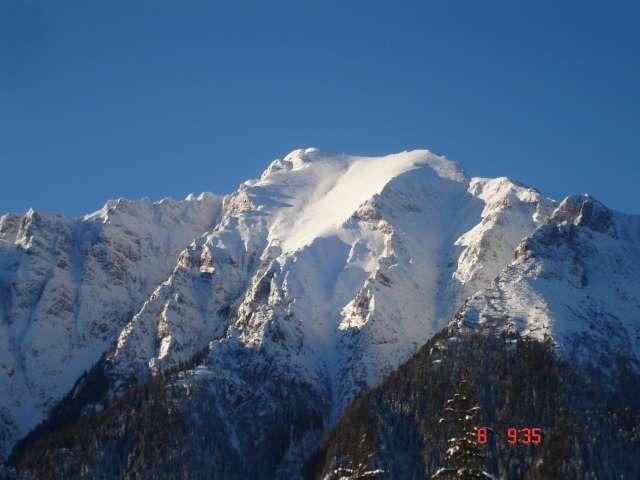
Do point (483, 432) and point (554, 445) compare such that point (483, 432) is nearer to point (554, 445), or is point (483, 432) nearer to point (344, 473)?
point (344, 473)

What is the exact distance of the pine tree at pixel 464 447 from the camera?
227 feet

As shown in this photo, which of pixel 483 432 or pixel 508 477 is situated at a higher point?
pixel 508 477

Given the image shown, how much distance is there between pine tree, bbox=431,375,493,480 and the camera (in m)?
69.3

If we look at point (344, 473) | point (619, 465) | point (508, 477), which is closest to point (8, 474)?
point (508, 477)

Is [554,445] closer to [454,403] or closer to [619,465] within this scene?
[619,465]

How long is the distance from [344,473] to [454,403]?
29.5ft

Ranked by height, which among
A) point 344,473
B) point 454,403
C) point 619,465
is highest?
point 619,465

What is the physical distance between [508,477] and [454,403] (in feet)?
423

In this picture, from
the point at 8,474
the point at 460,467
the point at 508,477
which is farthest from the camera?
the point at 508,477

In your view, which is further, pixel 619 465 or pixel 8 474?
pixel 619 465

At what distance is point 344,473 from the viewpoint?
7175 cm

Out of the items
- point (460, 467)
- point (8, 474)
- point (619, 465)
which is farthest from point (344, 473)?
point (619, 465)

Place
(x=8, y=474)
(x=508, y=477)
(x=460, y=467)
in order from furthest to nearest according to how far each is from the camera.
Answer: (x=508, y=477) < (x=8, y=474) < (x=460, y=467)

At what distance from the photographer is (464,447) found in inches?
2758
